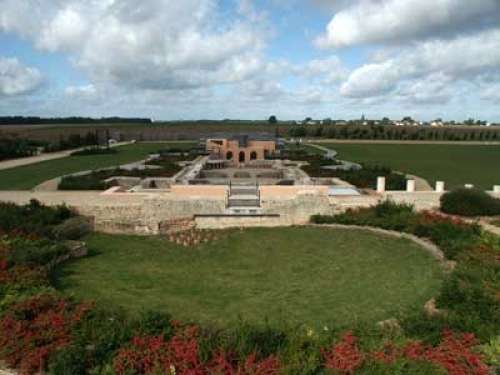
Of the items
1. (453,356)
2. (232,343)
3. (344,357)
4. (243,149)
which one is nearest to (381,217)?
(453,356)

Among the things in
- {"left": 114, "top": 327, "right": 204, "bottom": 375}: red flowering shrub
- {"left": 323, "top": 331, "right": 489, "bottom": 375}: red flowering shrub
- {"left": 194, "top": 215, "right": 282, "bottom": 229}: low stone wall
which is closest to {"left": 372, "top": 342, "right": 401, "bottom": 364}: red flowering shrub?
{"left": 323, "top": 331, "right": 489, "bottom": 375}: red flowering shrub

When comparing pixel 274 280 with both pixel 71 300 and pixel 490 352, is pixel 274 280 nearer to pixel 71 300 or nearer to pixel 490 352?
pixel 71 300

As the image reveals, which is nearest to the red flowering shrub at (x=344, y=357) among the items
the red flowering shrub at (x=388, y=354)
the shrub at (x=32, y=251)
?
the red flowering shrub at (x=388, y=354)

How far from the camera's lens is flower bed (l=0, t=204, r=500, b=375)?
181 inches

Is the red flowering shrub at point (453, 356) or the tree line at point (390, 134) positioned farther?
the tree line at point (390, 134)

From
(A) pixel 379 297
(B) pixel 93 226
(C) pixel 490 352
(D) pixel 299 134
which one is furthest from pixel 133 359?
(D) pixel 299 134

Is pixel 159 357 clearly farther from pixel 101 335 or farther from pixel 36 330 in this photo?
pixel 36 330

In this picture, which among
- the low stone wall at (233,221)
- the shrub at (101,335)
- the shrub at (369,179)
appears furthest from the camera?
the shrub at (369,179)

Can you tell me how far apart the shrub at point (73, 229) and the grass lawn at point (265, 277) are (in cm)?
56

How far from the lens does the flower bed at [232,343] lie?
4605 mm

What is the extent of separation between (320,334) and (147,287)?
4527 millimetres

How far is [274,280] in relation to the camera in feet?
30.6

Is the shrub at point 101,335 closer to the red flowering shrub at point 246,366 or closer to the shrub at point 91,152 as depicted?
the red flowering shrub at point 246,366

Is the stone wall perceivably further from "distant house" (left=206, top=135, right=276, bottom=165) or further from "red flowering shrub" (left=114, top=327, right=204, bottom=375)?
"distant house" (left=206, top=135, right=276, bottom=165)
